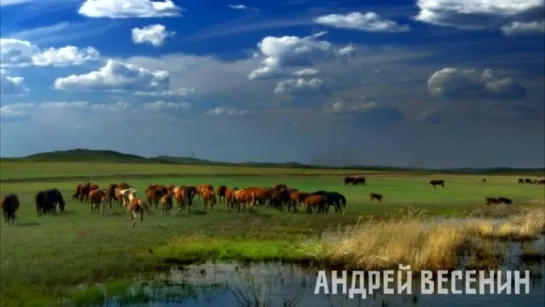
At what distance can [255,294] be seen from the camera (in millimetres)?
14320

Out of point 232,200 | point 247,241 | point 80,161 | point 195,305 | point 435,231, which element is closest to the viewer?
point 195,305

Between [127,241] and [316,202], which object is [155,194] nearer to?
[316,202]

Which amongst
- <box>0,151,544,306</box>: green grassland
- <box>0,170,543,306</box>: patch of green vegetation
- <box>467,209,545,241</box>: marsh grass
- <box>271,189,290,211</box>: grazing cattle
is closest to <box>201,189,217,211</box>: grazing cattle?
<box>0,151,544,306</box>: green grassland

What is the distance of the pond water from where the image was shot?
46.7ft

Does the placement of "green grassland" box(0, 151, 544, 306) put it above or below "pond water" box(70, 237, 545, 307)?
above

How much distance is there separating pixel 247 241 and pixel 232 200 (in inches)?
446

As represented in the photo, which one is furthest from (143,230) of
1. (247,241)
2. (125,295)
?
(125,295)

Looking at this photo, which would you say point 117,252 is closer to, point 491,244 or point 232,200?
point 491,244

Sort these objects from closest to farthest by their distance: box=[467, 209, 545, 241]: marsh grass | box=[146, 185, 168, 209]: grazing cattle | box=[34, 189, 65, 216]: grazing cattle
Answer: box=[467, 209, 545, 241]: marsh grass < box=[34, 189, 65, 216]: grazing cattle < box=[146, 185, 168, 209]: grazing cattle

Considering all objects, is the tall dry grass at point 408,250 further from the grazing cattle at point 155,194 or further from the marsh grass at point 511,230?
the grazing cattle at point 155,194

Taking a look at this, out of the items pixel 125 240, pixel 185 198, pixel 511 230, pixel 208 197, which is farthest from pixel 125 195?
pixel 511 230

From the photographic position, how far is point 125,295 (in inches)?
568

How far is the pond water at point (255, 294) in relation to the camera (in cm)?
1423

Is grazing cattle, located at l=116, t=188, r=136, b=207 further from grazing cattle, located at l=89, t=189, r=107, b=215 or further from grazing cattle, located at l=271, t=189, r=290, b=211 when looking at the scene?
grazing cattle, located at l=271, t=189, r=290, b=211
